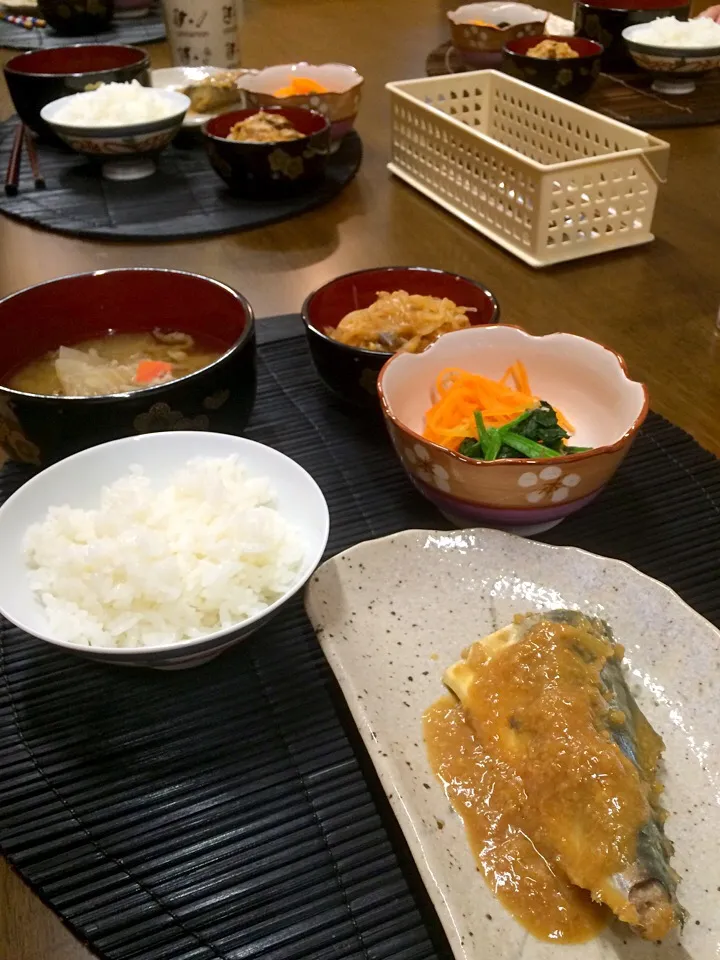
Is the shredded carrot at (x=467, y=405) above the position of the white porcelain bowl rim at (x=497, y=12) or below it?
below

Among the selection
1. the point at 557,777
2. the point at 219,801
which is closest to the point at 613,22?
the point at 557,777

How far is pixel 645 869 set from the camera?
2.53 feet

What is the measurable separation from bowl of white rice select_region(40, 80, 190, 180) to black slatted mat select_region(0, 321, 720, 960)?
5.41 ft

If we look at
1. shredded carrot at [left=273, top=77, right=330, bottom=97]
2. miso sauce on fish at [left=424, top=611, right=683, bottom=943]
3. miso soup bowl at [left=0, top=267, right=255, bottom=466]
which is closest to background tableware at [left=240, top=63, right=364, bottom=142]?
shredded carrot at [left=273, top=77, right=330, bottom=97]

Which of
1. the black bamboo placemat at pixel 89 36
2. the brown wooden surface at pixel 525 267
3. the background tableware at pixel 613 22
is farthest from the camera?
the black bamboo placemat at pixel 89 36

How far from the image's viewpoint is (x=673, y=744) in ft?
3.11

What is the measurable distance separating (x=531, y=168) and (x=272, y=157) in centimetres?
76

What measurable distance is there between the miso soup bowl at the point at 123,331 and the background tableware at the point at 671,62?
2229 millimetres

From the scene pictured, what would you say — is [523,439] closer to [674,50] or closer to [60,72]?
[674,50]

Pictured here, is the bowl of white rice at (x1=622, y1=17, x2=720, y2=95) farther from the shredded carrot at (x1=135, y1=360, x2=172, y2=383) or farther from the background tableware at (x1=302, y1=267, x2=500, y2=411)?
the shredded carrot at (x1=135, y1=360, x2=172, y2=383)

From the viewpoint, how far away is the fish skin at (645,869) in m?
0.75

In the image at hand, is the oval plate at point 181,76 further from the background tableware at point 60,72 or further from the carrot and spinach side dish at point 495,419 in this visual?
the carrot and spinach side dish at point 495,419

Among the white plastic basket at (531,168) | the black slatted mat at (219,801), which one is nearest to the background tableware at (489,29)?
the white plastic basket at (531,168)

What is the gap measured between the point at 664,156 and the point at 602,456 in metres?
1.17
